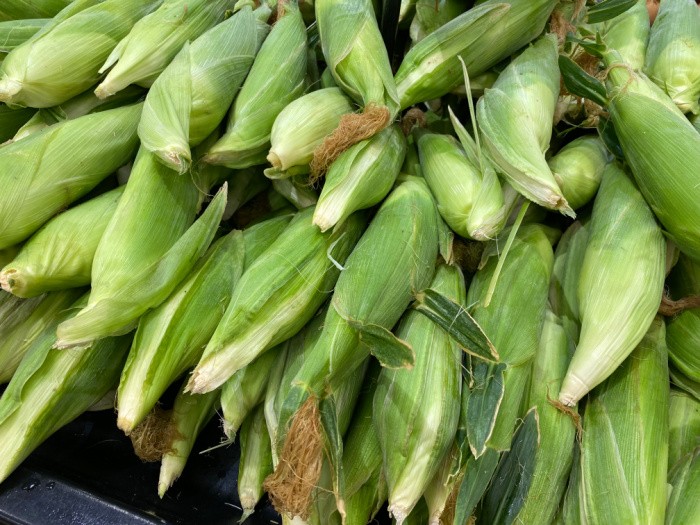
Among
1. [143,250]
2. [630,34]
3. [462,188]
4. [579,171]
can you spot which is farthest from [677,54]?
[143,250]

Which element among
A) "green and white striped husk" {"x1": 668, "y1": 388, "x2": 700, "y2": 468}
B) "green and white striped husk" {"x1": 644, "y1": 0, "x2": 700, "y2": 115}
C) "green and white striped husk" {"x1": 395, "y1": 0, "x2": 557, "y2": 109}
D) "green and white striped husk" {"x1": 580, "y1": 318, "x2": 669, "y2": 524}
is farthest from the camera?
"green and white striped husk" {"x1": 644, "y1": 0, "x2": 700, "y2": 115}

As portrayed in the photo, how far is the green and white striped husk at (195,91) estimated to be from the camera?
75 cm

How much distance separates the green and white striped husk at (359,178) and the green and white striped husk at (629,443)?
1.30ft

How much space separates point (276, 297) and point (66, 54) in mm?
531

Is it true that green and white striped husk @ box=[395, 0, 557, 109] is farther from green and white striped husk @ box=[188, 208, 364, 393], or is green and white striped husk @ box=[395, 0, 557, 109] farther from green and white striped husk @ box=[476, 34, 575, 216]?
green and white striped husk @ box=[188, 208, 364, 393]

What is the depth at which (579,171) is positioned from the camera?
2.76 feet

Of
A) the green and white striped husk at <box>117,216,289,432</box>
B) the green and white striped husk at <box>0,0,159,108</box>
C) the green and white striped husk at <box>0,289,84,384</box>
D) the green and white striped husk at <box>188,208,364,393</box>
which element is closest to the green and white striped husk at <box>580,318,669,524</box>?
the green and white striped husk at <box>188,208,364,393</box>

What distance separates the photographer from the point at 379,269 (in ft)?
2.32

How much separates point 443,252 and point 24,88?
68 centimetres

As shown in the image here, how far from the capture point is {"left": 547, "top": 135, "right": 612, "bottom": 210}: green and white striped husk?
32.9 inches

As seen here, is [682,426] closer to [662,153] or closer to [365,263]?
[662,153]

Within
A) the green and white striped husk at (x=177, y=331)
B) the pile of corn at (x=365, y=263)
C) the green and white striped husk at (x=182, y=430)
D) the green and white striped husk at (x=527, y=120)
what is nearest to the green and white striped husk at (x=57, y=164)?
the pile of corn at (x=365, y=263)

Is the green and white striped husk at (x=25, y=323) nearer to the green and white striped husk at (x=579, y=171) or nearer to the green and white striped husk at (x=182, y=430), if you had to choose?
the green and white striped husk at (x=182, y=430)

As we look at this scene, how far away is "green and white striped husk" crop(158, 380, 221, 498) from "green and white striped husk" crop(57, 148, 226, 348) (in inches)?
5.8
